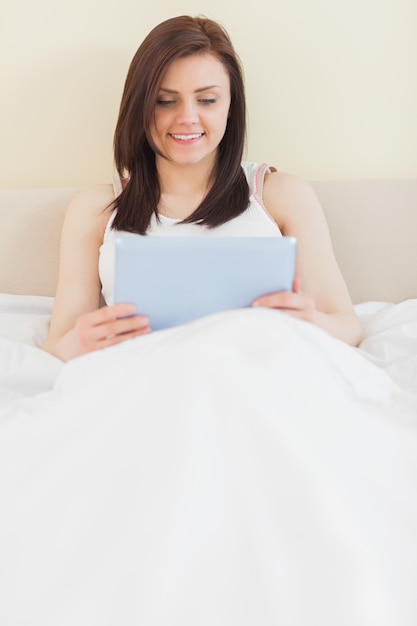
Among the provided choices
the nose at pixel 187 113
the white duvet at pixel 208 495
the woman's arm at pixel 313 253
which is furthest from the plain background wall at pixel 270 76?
the white duvet at pixel 208 495

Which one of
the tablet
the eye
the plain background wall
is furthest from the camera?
the plain background wall

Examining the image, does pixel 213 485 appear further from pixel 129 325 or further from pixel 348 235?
pixel 348 235

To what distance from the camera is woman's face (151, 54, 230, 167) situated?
1518 millimetres

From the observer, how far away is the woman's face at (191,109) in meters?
1.52

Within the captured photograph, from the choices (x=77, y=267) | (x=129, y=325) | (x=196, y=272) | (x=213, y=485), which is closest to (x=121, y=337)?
(x=129, y=325)

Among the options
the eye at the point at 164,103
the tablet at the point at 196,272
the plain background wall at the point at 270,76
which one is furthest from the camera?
the plain background wall at the point at 270,76

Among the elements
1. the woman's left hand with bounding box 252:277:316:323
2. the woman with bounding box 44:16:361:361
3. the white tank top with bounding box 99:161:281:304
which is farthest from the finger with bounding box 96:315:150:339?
the white tank top with bounding box 99:161:281:304

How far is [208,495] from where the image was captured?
2.89ft

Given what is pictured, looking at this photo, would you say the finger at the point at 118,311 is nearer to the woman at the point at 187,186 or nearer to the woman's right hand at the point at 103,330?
the woman's right hand at the point at 103,330

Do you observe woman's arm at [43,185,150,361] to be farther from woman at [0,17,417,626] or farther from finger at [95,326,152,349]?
woman at [0,17,417,626]

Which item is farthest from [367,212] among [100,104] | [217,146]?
[100,104]

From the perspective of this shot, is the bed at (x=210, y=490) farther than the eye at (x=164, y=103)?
No

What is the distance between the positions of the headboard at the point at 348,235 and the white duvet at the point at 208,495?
774 millimetres

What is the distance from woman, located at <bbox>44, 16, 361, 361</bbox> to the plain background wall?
26cm
